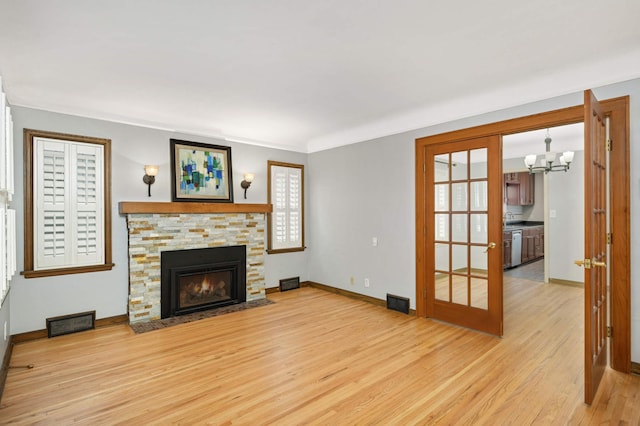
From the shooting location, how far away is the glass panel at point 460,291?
3.70 metres

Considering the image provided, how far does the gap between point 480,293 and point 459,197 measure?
1.07 metres

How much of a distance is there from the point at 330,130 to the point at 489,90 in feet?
7.26

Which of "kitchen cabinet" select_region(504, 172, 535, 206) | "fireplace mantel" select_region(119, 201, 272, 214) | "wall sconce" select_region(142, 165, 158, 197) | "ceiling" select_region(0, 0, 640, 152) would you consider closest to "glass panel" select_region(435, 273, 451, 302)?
"ceiling" select_region(0, 0, 640, 152)

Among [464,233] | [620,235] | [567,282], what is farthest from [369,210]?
[567,282]

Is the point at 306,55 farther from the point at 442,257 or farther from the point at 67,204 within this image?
the point at 67,204

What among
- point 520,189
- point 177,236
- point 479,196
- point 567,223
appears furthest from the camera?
point 520,189

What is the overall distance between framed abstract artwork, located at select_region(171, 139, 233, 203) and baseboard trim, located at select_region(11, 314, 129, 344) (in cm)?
156

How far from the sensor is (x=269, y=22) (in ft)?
6.89

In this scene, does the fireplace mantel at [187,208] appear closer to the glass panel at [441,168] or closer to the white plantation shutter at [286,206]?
the white plantation shutter at [286,206]

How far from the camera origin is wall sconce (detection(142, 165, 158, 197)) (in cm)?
400

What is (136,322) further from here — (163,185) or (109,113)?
(109,113)

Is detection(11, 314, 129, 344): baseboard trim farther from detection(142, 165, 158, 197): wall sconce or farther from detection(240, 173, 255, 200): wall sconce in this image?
detection(240, 173, 255, 200): wall sconce

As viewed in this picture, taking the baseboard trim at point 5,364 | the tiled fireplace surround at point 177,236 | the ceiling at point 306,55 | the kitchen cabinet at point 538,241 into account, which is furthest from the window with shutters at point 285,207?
the kitchen cabinet at point 538,241

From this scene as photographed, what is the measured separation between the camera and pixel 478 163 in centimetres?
357
